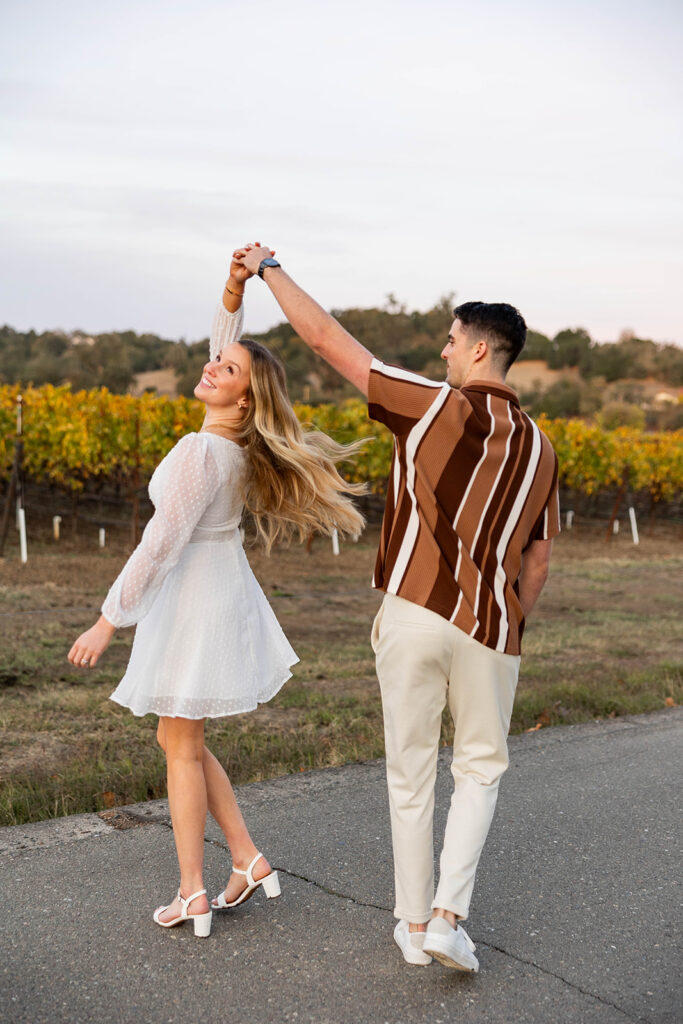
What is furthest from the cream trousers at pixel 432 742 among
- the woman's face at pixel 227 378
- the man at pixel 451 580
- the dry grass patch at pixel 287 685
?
the dry grass patch at pixel 287 685

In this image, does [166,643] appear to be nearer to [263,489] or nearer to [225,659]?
[225,659]

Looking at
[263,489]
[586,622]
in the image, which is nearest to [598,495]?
[586,622]

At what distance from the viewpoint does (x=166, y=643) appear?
323cm

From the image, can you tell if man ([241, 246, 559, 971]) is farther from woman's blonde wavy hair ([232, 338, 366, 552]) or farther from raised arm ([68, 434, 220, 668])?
raised arm ([68, 434, 220, 668])

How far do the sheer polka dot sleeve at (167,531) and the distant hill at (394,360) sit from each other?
34.7m

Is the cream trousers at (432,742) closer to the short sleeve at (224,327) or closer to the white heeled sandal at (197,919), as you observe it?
the white heeled sandal at (197,919)

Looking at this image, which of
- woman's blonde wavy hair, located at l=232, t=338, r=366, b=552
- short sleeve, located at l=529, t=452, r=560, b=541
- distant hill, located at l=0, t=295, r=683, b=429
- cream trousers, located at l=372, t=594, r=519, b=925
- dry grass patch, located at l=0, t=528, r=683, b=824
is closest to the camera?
cream trousers, located at l=372, t=594, r=519, b=925

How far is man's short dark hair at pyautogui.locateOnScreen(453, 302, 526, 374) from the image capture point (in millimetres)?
3014

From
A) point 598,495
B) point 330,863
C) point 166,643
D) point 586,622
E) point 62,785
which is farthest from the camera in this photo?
point 598,495

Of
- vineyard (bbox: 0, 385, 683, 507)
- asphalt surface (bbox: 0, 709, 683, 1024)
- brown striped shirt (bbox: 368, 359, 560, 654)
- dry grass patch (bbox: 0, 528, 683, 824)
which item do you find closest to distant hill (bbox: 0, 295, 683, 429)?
vineyard (bbox: 0, 385, 683, 507)

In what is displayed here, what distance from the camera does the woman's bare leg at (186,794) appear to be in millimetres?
3230

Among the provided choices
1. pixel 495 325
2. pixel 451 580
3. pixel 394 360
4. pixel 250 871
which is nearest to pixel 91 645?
pixel 250 871

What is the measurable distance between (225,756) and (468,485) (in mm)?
2825

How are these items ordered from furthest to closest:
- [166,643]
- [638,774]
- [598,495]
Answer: [598,495] < [638,774] < [166,643]
